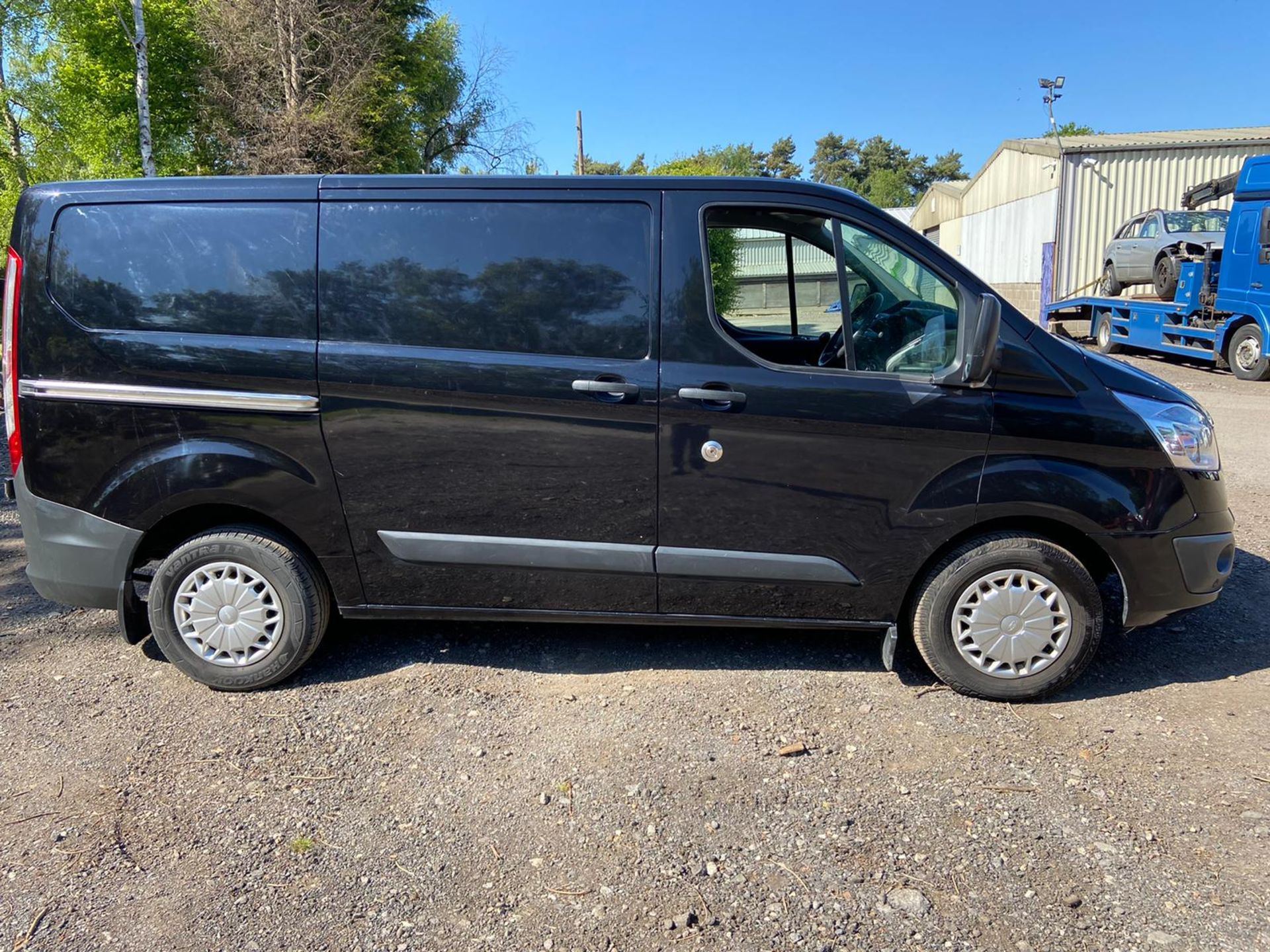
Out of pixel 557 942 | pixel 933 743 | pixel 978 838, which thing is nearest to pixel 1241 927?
pixel 978 838

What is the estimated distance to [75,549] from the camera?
363cm

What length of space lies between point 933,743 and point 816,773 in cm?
53

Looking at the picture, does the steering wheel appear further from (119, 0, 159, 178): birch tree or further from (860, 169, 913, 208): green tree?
(860, 169, 913, 208): green tree

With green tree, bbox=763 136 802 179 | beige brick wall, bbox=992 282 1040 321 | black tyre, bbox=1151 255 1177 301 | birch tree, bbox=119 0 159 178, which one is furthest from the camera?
green tree, bbox=763 136 802 179

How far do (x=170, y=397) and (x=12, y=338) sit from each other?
71cm

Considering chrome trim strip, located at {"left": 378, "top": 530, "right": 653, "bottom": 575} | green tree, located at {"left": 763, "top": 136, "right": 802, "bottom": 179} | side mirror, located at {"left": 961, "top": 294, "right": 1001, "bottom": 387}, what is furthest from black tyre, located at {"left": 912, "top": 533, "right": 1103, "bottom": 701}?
green tree, located at {"left": 763, "top": 136, "right": 802, "bottom": 179}

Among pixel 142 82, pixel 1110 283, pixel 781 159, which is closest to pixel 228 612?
pixel 142 82

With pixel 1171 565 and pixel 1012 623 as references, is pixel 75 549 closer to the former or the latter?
pixel 1012 623

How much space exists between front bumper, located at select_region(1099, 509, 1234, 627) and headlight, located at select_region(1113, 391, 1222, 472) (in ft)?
0.77

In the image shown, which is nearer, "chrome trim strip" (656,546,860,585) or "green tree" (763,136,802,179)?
"chrome trim strip" (656,546,860,585)

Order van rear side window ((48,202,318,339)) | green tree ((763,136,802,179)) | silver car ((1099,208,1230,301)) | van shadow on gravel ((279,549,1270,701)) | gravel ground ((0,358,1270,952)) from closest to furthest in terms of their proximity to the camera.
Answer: gravel ground ((0,358,1270,952)) < van rear side window ((48,202,318,339)) < van shadow on gravel ((279,549,1270,701)) < silver car ((1099,208,1230,301)) < green tree ((763,136,802,179))

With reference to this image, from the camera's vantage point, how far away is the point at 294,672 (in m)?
3.76

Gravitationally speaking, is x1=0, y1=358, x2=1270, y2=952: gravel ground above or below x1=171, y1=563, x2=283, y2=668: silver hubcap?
below

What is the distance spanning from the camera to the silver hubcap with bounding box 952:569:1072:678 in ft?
11.5
